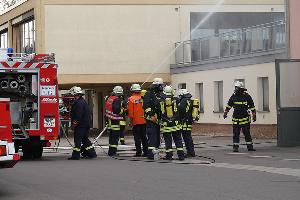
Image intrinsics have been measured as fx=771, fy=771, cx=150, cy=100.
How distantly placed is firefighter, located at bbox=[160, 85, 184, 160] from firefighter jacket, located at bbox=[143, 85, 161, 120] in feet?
0.62

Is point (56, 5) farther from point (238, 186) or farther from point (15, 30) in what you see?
point (238, 186)

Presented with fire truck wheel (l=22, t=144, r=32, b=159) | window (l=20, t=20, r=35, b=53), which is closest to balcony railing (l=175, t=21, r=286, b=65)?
window (l=20, t=20, r=35, b=53)

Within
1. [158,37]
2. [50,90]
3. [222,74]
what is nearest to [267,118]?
[222,74]

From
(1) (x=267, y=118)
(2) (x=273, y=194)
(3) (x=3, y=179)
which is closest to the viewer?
(2) (x=273, y=194)

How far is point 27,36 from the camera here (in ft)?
129

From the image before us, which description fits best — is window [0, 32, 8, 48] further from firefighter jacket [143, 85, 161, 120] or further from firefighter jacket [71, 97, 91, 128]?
firefighter jacket [143, 85, 161, 120]

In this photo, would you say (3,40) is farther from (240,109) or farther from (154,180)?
(154,180)

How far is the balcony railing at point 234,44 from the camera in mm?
28266

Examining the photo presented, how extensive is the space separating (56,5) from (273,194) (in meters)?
25.8

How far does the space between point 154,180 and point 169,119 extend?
433 centimetres

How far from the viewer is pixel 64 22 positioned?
116ft

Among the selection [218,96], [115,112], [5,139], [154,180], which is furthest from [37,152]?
[218,96]

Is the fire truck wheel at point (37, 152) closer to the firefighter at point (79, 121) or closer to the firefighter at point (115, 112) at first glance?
the firefighter at point (79, 121)

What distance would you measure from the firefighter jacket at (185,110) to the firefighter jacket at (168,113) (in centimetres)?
80
